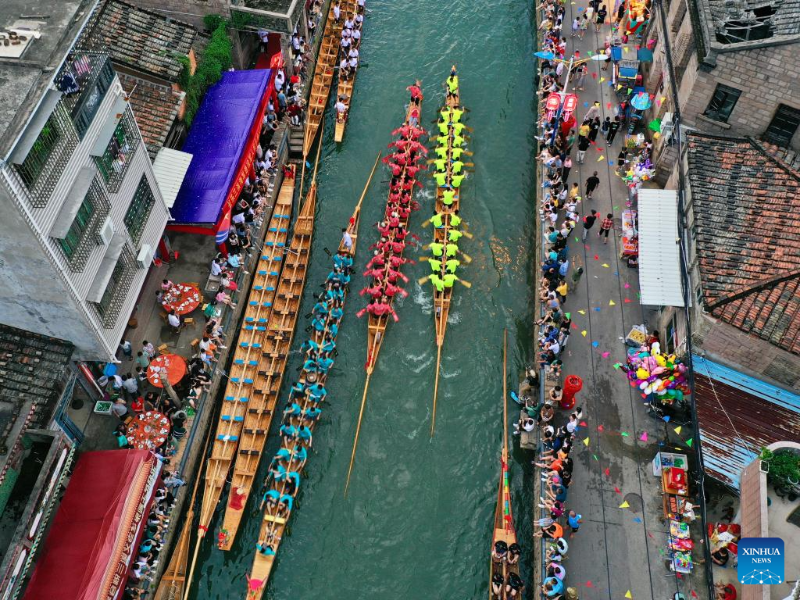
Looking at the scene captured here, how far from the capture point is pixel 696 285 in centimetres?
3372

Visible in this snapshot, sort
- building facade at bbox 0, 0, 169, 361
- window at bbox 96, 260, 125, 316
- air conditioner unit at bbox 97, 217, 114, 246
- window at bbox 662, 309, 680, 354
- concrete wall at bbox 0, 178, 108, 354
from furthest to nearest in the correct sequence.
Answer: window at bbox 662, 309, 680, 354 < window at bbox 96, 260, 125, 316 < air conditioner unit at bbox 97, 217, 114, 246 < concrete wall at bbox 0, 178, 108, 354 < building facade at bbox 0, 0, 169, 361

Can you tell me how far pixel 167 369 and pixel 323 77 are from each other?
24.7 metres

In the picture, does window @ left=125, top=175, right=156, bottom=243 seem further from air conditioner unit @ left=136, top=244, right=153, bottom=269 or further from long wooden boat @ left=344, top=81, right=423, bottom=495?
long wooden boat @ left=344, top=81, right=423, bottom=495

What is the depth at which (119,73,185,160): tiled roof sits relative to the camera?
38375 mm

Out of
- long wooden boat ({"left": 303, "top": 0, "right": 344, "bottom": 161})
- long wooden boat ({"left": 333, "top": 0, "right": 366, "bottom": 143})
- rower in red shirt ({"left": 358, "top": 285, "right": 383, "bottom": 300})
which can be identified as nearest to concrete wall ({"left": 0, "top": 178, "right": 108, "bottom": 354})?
rower in red shirt ({"left": 358, "top": 285, "right": 383, "bottom": 300})

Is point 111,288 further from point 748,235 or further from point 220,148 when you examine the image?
point 748,235

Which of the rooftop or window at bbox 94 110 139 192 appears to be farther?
window at bbox 94 110 139 192

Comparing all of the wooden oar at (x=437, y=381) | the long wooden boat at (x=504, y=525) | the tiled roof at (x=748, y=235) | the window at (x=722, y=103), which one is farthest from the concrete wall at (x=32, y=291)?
the window at (x=722, y=103)

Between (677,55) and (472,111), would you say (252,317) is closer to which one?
(472,111)

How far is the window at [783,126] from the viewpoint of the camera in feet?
118

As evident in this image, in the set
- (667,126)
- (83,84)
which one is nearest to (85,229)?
(83,84)

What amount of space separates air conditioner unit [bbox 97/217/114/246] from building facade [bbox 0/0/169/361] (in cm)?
4

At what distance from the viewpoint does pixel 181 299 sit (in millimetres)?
36906

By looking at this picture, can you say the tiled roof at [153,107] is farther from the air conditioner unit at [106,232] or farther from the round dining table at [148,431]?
the round dining table at [148,431]
